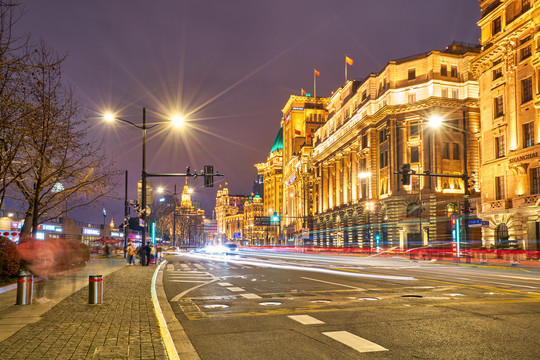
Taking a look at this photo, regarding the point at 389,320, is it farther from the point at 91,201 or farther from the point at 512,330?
the point at 91,201

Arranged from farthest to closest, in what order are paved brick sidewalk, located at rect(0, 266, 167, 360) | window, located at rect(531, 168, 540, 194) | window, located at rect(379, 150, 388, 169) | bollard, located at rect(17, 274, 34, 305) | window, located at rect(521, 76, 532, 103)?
window, located at rect(379, 150, 388, 169) → window, located at rect(521, 76, 532, 103) → window, located at rect(531, 168, 540, 194) → bollard, located at rect(17, 274, 34, 305) → paved brick sidewalk, located at rect(0, 266, 167, 360)

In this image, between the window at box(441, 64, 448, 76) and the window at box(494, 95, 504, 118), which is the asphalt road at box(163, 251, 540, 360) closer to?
the window at box(494, 95, 504, 118)

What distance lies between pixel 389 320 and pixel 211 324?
3731 millimetres

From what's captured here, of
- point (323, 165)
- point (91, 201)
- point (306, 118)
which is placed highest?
point (306, 118)

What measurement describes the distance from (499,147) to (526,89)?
614cm

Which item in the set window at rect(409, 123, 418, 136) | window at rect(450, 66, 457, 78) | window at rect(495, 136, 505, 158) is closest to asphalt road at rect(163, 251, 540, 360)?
window at rect(495, 136, 505, 158)

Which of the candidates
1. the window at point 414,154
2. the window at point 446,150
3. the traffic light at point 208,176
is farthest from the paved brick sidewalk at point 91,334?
the window at point 446,150

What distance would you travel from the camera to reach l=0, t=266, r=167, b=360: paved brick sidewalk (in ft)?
22.8

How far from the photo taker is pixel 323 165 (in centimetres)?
10494

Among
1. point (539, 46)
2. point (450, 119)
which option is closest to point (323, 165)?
point (450, 119)

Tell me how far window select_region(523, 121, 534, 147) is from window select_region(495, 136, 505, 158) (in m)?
3.37

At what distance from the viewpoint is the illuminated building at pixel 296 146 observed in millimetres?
131625

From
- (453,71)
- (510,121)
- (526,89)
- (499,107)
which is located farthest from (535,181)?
(453,71)

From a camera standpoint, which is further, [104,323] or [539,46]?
[539,46]
